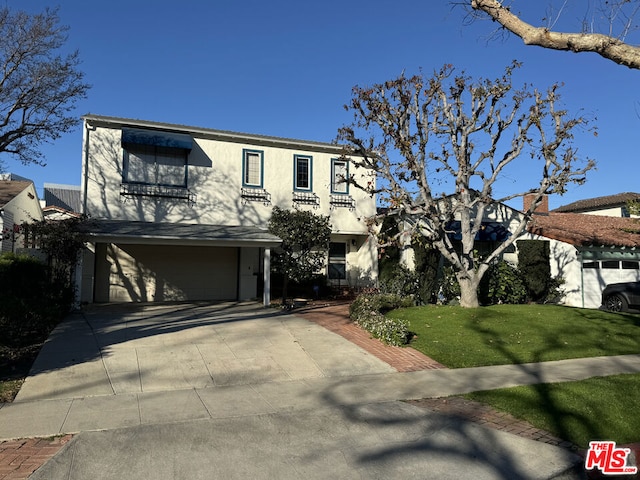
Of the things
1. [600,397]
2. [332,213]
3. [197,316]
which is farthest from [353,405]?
[332,213]

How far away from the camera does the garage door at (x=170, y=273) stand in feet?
55.2

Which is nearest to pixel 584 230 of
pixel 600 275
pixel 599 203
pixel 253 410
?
pixel 600 275

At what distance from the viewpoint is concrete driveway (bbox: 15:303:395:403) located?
7516 mm

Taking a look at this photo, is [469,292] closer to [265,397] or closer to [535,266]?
[535,266]

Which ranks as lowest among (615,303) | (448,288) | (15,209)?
(615,303)

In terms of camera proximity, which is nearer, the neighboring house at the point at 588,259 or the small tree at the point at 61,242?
the small tree at the point at 61,242

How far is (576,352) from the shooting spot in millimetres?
10602

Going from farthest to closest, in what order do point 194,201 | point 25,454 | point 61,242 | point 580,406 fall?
point 194,201 → point 61,242 → point 580,406 → point 25,454

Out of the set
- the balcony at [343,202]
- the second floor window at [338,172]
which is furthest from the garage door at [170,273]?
the second floor window at [338,172]

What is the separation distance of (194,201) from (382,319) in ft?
28.3

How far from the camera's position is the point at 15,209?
1809 cm

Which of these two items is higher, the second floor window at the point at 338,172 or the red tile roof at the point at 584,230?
the second floor window at the point at 338,172

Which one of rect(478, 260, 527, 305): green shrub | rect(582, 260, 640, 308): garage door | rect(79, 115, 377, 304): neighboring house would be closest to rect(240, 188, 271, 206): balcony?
Answer: rect(79, 115, 377, 304): neighboring house

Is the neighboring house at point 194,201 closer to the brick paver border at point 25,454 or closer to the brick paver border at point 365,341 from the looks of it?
the brick paver border at point 365,341
